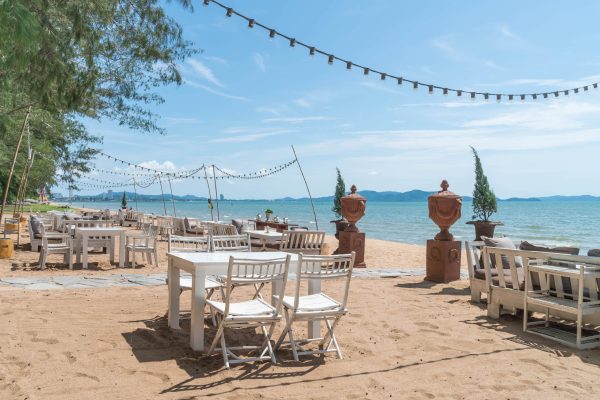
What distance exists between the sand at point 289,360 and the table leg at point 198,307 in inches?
5.4

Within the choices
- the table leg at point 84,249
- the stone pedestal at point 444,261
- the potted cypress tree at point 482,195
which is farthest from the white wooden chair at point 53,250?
the potted cypress tree at point 482,195

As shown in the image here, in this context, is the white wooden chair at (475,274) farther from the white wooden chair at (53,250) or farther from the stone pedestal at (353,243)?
the white wooden chair at (53,250)

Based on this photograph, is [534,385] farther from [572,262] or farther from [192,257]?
[192,257]

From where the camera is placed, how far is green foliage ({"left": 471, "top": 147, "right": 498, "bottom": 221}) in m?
11.7

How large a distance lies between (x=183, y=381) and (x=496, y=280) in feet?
12.3

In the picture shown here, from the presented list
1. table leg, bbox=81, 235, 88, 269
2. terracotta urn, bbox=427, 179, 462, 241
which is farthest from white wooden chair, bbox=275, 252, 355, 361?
table leg, bbox=81, 235, 88, 269

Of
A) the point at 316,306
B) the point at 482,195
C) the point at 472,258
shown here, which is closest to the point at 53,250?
the point at 316,306

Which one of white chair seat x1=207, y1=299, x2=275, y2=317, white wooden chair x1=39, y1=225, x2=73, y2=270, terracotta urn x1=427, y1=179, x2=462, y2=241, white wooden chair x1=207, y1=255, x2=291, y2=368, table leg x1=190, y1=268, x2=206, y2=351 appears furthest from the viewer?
white wooden chair x1=39, y1=225, x2=73, y2=270

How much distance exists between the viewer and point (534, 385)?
351 cm

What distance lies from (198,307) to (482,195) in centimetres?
914

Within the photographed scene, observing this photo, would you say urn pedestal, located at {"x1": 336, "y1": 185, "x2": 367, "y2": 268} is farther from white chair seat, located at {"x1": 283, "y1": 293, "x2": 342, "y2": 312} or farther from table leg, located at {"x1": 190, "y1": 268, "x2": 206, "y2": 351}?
table leg, located at {"x1": 190, "y1": 268, "x2": 206, "y2": 351}

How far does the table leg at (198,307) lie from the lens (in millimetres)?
3988

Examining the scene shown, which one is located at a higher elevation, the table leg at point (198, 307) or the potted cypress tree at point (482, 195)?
the potted cypress tree at point (482, 195)

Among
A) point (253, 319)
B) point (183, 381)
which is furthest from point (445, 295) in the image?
point (183, 381)
